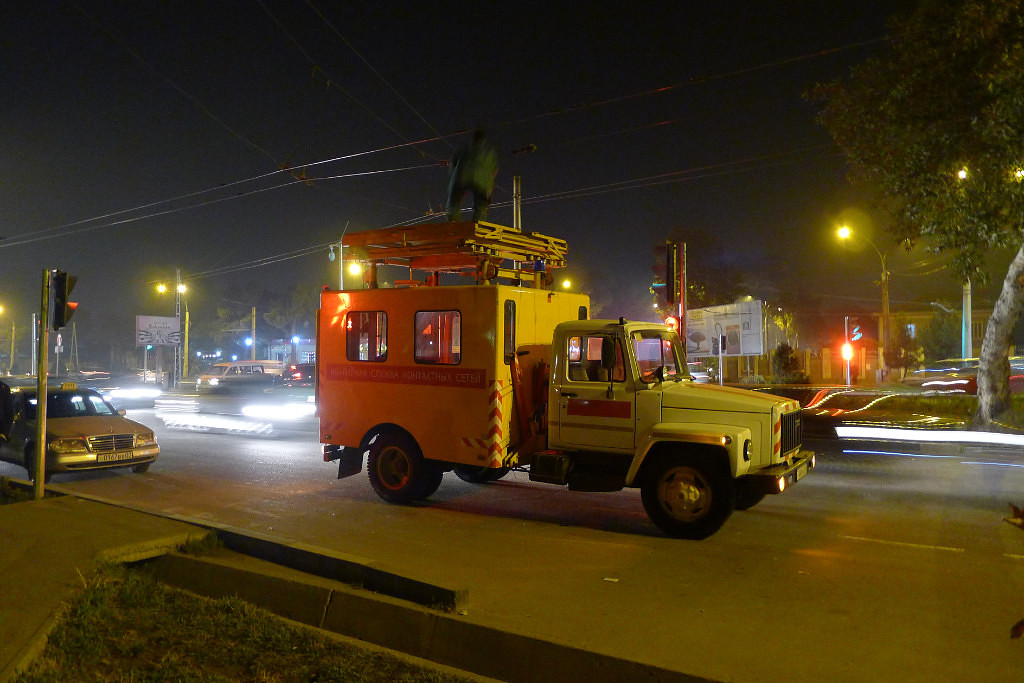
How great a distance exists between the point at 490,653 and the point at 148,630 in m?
2.44

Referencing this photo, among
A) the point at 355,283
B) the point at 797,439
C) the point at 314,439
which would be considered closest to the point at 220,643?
the point at 797,439

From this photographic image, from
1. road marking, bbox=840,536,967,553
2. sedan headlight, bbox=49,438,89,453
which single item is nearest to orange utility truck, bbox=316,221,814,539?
road marking, bbox=840,536,967,553

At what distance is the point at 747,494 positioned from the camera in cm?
818

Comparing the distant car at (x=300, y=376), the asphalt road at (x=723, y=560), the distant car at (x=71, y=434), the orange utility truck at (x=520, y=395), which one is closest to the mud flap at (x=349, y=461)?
the orange utility truck at (x=520, y=395)

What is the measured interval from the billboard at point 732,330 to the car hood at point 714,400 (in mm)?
21686

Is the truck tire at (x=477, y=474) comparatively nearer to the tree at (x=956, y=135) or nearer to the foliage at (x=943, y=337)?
the tree at (x=956, y=135)

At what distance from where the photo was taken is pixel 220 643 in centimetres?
511

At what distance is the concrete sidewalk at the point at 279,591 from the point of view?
4762mm

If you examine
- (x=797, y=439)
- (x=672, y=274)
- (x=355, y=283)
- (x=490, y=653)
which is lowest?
(x=490, y=653)

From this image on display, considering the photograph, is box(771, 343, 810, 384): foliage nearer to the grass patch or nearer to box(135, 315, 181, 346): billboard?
the grass patch

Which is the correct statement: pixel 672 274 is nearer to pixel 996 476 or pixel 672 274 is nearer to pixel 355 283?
pixel 996 476

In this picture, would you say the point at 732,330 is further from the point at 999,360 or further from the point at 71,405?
the point at 71,405

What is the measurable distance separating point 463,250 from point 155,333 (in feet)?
137

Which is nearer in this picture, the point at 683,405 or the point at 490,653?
the point at 490,653
